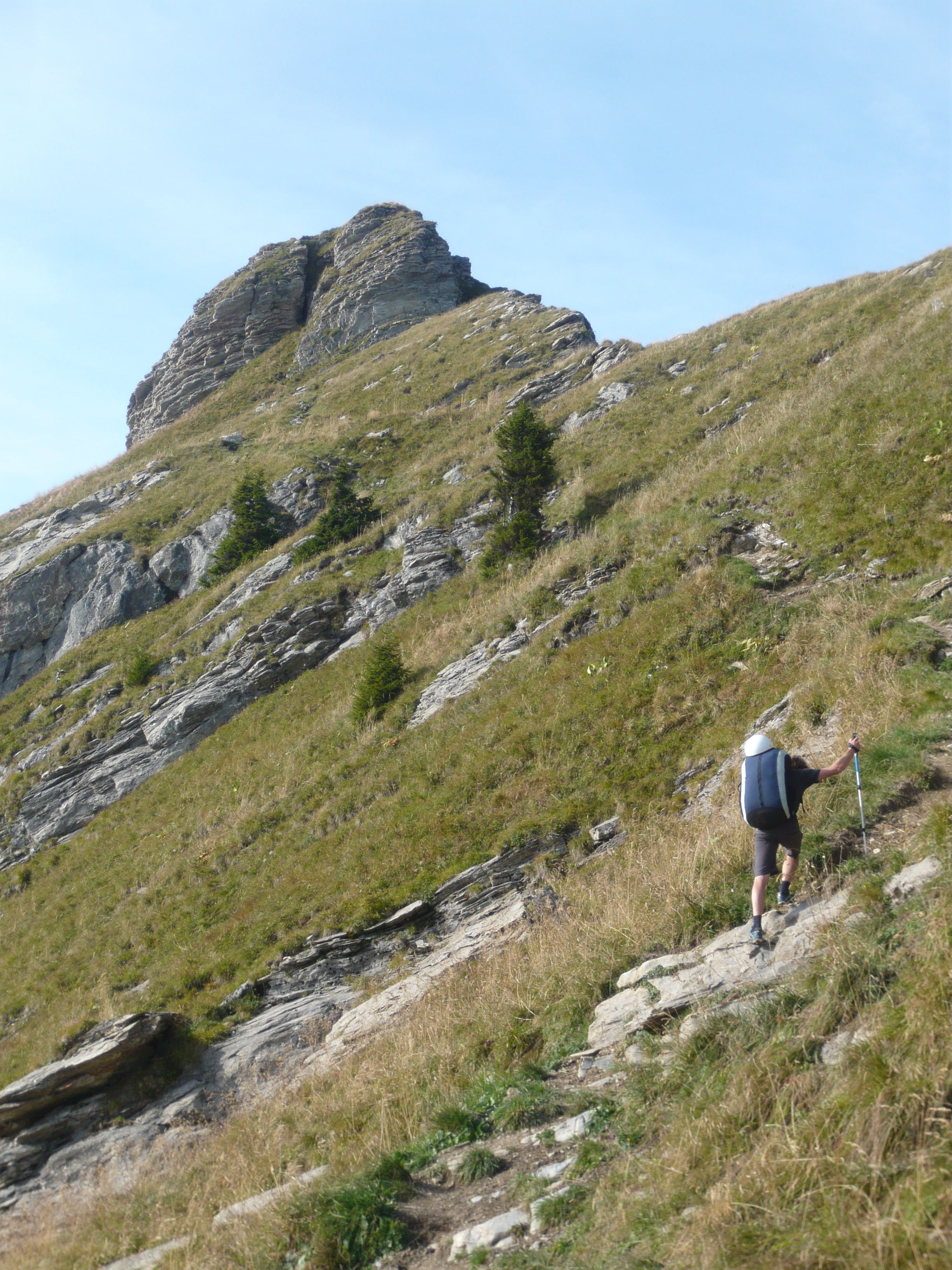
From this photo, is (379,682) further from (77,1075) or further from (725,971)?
(725,971)

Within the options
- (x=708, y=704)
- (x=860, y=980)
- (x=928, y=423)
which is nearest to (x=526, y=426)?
(x=928, y=423)

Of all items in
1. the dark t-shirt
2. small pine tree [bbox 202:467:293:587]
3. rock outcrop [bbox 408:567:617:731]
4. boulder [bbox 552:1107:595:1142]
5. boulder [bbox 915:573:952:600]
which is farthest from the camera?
small pine tree [bbox 202:467:293:587]

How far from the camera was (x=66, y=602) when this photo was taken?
36469 millimetres

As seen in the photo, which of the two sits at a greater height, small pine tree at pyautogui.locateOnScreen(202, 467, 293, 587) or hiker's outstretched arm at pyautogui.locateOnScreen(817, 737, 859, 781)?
small pine tree at pyautogui.locateOnScreen(202, 467, 293, 587)

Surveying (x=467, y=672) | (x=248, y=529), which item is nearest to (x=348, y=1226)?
(x=467, y=672)

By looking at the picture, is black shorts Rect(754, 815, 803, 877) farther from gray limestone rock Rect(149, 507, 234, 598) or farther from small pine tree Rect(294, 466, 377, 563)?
gray limestone rock Rect(149, 507, 234, 598)

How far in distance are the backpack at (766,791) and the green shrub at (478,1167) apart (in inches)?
125

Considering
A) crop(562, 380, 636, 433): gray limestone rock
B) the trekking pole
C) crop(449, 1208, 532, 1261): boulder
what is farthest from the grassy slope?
crop(562, 380, 636, 433): gray limestone rock

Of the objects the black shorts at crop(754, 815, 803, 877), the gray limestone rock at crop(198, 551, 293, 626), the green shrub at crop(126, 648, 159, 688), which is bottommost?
the black shorts at crop(754, 815, 803, 877)

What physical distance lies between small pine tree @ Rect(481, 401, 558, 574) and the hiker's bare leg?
16.9 m

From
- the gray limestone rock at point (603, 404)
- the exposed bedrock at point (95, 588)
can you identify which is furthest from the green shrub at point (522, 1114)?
the exposed bedrock at point (95, 588)

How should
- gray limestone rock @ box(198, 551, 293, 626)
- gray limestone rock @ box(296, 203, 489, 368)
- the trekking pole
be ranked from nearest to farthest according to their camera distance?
1. the trekking pole
2. gray limestone rock @ box(198, 551, 293, 626)
3. gray limestone rock @ box(296, 203, 489, 368)

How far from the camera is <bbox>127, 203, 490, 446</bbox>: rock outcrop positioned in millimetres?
62594

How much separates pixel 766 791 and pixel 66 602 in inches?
1463
